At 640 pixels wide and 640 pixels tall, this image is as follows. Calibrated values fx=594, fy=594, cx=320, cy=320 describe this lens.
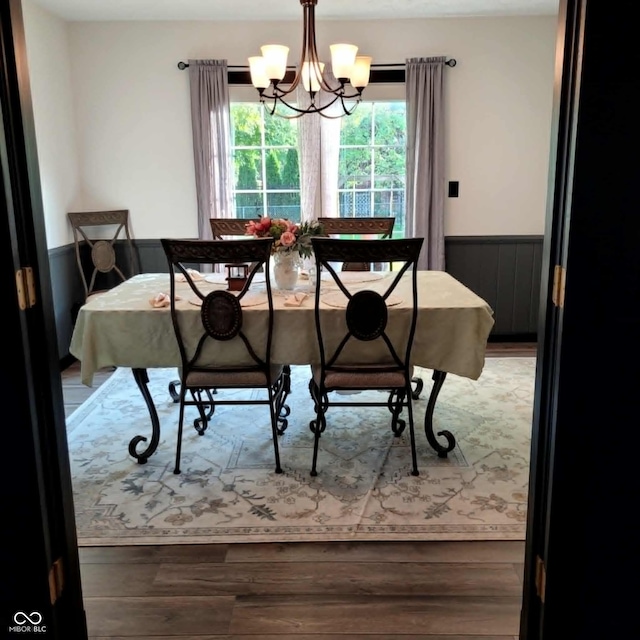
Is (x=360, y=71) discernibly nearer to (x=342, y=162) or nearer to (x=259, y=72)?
(x=259, y=72)

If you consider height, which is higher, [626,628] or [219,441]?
[626,628]

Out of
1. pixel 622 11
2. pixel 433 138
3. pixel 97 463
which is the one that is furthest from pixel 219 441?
pixel 433 138

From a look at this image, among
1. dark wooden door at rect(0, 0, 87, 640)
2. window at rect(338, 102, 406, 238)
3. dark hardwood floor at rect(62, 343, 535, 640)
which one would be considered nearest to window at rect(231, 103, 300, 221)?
window at rect(338, 102, 406, 238)

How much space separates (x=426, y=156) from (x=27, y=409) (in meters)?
3.84

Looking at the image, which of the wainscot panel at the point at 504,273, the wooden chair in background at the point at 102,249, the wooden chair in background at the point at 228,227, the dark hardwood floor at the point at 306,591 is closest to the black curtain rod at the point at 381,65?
the wooden chair in background at the point at 102,249

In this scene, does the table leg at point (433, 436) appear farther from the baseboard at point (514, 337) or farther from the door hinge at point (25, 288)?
the baseboard at point (514, 337)

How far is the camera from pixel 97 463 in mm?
2836

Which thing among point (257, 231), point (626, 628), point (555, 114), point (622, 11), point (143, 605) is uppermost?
point (622, 11)

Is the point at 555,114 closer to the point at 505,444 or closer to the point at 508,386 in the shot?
the point at 505,444

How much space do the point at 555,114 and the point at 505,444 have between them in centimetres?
209

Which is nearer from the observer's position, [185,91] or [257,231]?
[257,231]

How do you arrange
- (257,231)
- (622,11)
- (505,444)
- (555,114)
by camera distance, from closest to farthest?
(622,11) < (555,114) < (257,231) < (505,444)

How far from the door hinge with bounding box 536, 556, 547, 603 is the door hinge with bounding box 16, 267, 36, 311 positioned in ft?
4.38

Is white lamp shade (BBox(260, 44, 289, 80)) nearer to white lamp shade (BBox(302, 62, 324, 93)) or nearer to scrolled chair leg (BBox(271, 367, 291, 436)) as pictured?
white lamp shade (BBox(302, 62, 324, 93))
